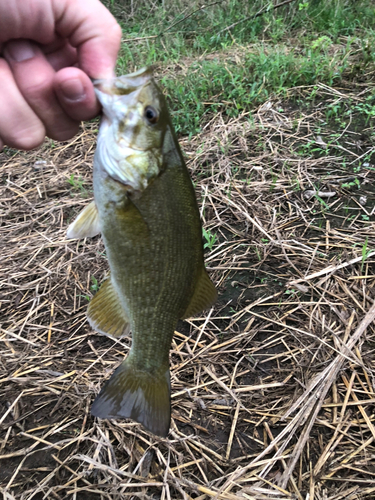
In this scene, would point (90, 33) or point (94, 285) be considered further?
point (94, 285)

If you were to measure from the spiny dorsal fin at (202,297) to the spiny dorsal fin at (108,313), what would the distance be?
0.27 metres

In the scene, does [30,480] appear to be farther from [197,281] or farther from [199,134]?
[199,134]

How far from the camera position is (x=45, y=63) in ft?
4.66

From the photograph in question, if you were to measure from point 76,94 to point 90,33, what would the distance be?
0.39 meters

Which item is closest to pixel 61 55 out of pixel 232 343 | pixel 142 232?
pixel 142 232

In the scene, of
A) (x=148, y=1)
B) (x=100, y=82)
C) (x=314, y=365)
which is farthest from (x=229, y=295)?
(x=148, y=1)

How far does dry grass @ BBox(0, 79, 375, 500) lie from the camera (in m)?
1.75

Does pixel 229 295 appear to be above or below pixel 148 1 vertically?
below

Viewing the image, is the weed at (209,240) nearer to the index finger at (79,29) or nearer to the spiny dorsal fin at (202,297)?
the spiny dorsal fin at (202,297)

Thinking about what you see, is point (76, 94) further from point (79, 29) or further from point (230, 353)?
point (230, 353)

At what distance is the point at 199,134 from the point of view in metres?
3.80

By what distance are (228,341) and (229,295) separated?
0.36 metres

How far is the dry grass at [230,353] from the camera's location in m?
1.75

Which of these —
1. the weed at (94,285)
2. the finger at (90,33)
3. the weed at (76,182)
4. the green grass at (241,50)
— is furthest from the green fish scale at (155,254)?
the green grass at (241,50)
